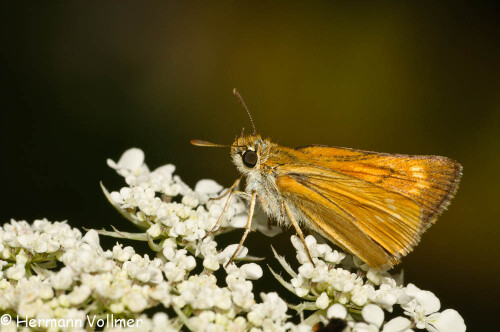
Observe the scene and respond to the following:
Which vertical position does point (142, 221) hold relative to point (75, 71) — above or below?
below

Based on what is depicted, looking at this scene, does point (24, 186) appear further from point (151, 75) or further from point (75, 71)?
point (151, 75)

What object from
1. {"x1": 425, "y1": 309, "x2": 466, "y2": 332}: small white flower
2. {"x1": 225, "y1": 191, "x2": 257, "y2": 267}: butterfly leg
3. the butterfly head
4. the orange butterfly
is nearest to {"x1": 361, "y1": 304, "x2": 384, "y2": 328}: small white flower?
the orange butterfly

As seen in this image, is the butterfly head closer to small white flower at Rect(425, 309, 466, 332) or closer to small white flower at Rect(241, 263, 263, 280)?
small white flower at Rect(241, 263, 263, 280)

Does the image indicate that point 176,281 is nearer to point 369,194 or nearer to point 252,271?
point 252,271

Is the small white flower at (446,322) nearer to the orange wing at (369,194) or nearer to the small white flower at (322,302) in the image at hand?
the orange wing at (369,194)

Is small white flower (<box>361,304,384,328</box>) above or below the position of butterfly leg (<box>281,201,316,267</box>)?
below

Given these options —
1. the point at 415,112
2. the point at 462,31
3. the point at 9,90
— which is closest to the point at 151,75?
the point at 9,90

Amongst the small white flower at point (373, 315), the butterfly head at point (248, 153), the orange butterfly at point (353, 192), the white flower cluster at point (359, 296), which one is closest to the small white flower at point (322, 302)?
the white flower cluster at point (359, 296)
